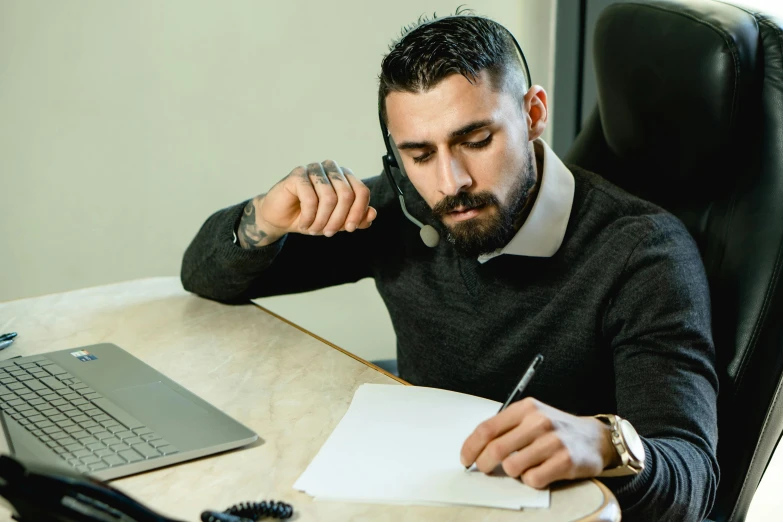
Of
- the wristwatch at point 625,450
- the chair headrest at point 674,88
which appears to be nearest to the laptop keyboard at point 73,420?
the wristwatch at point 625,450

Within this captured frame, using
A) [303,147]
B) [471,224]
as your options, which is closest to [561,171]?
[471,224]

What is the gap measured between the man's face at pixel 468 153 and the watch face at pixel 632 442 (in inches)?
16.9

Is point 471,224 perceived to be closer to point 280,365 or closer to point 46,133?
point 280,365

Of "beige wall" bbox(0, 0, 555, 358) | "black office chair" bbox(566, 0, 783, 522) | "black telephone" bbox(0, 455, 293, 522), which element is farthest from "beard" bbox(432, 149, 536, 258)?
"beige wall" bbox(0, 0, 555, 358)

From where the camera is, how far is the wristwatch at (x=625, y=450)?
30.7 inches

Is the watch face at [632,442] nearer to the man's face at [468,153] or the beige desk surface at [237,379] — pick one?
the beige desk surface at [237,379]

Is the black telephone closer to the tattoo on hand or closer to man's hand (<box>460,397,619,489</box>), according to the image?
man's hand (<box>460,397,619,489</box>)

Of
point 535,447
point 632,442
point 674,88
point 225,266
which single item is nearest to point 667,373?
point 632,442

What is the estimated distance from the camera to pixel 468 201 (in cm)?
115

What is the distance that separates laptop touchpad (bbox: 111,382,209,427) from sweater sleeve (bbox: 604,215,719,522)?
47 cm

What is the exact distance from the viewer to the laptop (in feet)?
2.65

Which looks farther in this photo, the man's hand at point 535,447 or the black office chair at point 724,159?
the black office chair at point 724,159

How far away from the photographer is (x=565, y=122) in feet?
7.80

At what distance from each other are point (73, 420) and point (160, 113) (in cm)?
127
